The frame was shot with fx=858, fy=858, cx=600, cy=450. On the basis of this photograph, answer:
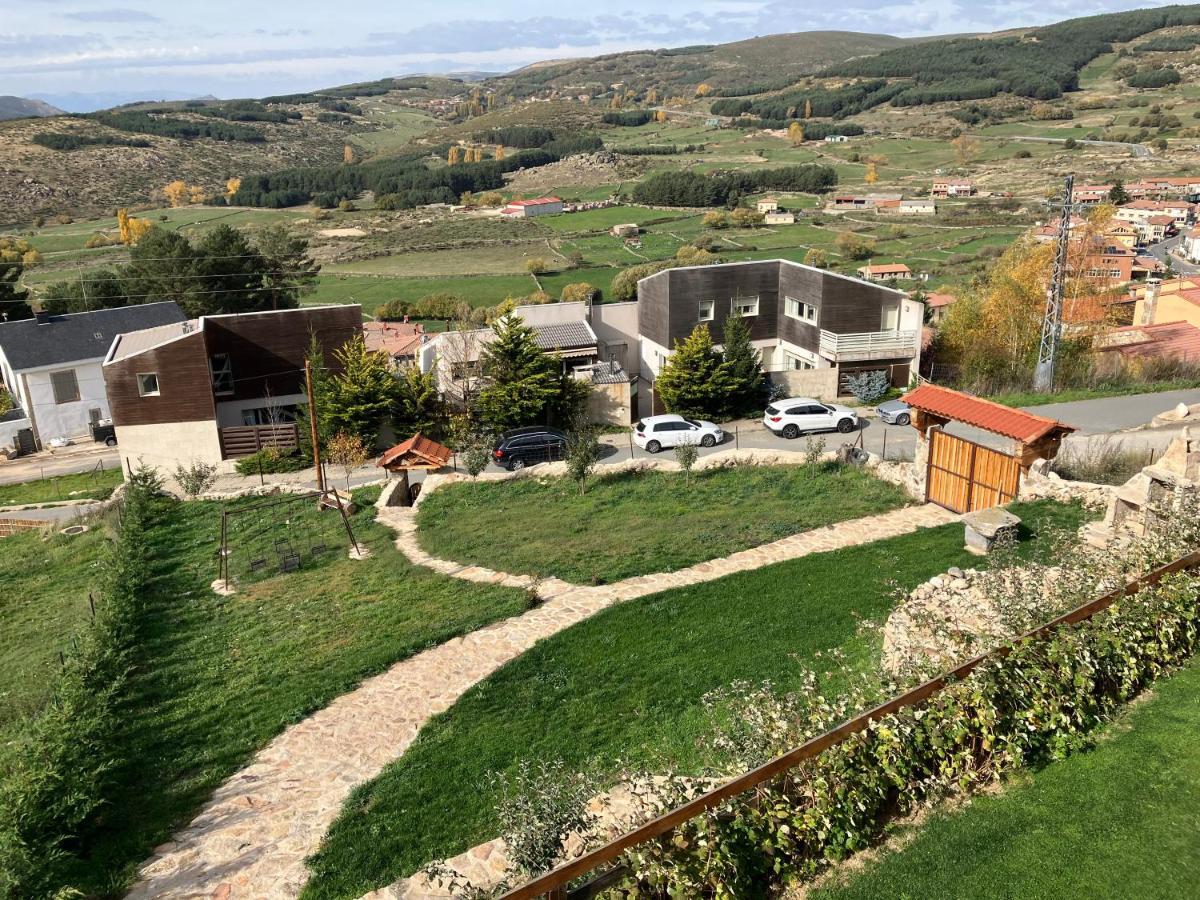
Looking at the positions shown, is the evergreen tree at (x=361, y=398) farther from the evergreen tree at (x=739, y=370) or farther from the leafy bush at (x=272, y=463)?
the evergreen tree at (x=739, y=370)

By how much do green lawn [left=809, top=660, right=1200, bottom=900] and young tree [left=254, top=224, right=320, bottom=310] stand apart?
5878 cm

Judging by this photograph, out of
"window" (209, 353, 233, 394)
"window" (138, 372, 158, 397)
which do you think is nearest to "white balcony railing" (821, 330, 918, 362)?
"window" (209, 353, 233, 394)

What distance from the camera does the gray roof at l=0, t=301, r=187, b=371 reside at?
4453 centimetres

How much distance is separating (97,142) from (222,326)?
165 meters

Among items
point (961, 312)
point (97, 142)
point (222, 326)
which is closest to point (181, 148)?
point (97, 142)

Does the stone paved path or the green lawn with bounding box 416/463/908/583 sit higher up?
the stone paved path

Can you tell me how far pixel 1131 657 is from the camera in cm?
917

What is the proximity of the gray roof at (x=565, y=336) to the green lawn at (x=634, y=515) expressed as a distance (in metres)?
13.9

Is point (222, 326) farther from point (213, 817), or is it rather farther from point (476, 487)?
point (213, 817)

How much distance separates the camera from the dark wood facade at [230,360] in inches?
1359

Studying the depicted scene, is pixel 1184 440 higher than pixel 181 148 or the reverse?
the reverse

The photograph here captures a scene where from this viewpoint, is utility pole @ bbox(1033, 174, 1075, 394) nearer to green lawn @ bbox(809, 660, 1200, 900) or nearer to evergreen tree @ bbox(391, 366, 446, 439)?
evergreen tree @ bbox(391, 366, 446, 439)

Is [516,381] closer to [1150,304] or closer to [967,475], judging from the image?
[967,475]

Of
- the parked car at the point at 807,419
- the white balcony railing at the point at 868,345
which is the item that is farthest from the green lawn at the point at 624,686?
the white balcony railing at the point at 868,345
